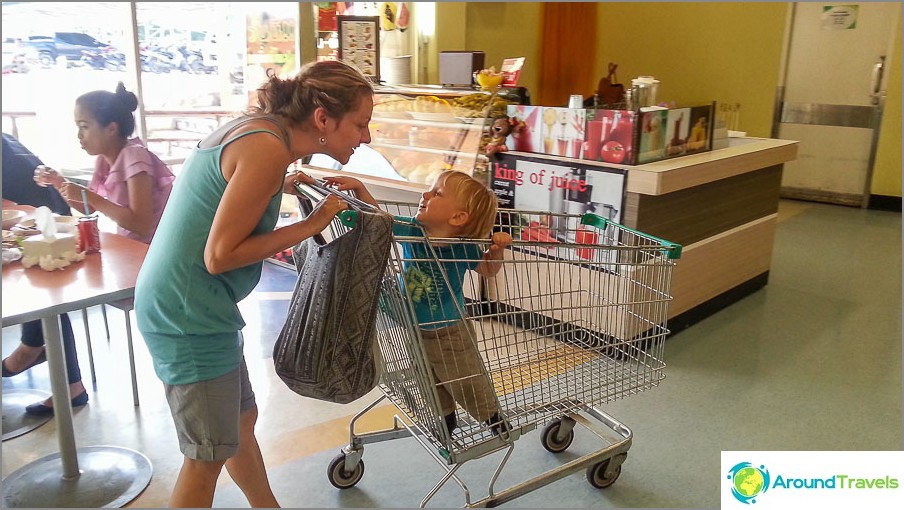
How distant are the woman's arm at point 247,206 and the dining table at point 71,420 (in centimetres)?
76

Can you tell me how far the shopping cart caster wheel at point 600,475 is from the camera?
96.3 inches

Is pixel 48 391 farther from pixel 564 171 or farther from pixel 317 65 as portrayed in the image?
pixel 564 171

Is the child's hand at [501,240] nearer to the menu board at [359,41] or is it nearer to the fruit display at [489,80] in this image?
the fruit display at [489,80]

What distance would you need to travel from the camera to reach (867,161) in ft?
25.4

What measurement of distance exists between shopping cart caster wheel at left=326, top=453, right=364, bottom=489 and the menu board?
3.09 metres

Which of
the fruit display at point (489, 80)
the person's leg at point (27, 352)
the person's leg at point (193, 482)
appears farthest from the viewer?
the fruit display at point (489, 80)

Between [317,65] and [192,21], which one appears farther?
[192,21]

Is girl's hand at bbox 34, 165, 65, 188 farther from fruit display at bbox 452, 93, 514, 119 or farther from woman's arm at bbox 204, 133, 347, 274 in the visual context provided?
fruit display at bbox 452, 93, 514, 119

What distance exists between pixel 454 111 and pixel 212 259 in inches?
101

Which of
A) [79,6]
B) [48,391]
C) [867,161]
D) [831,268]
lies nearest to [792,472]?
[48,391]

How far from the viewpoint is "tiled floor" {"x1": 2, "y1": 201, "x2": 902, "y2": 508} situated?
246 cm

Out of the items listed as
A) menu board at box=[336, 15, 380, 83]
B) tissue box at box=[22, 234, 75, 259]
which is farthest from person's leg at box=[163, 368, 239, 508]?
menu board at box=[336, 15, 380, 83]

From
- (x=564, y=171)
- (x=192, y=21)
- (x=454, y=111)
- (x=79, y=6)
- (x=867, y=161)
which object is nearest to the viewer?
(x=564, y=171)

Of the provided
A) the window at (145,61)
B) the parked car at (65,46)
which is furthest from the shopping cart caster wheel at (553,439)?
the parked car at (65,46)
